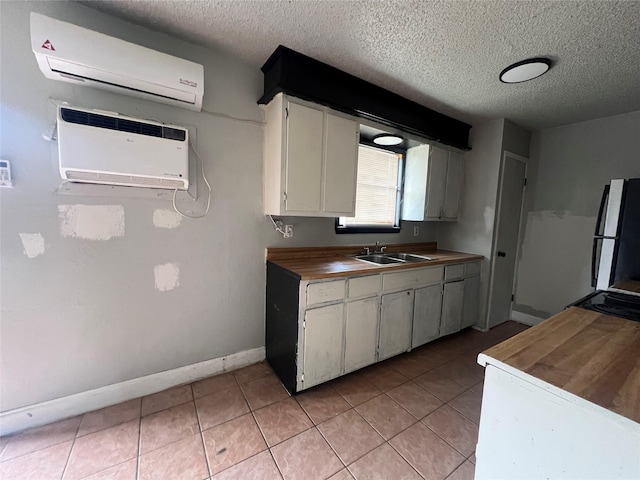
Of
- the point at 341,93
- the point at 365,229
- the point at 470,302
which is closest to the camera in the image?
the point at 341,93

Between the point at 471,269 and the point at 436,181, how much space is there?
1.09 metres

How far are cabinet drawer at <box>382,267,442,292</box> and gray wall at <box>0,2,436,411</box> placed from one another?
39.1 inches

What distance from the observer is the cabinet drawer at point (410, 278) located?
224 cm

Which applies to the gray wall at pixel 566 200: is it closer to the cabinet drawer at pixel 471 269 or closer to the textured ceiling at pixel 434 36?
the textured ceiling at pixel 434 36

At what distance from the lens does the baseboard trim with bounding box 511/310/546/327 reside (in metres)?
3.31

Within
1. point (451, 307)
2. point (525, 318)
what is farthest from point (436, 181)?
point (525, 318)

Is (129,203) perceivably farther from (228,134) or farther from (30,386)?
(30,386)

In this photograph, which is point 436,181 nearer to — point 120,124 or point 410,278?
point 410,278

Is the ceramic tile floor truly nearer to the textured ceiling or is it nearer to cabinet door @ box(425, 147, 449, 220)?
cabinet door @ box(425, 147, 449, 220)

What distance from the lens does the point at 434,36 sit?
5.49 ft

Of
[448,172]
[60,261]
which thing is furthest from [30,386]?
[448,172]

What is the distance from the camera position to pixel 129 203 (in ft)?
5.75

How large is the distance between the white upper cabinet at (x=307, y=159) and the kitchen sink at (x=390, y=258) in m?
0.63

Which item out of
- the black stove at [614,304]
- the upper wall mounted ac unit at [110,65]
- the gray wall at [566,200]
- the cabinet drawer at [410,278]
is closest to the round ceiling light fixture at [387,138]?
the cabinet drawer at [410,278]
